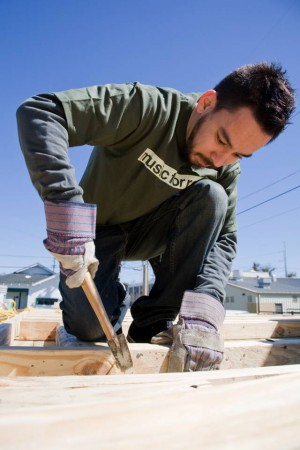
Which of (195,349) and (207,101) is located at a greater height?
(207,101)

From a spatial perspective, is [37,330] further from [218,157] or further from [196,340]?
[218,157]

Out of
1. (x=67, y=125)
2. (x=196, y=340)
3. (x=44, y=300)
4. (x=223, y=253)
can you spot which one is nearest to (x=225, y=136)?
(x=223, y=253)

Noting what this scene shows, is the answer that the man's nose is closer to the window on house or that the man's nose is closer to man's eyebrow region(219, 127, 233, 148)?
man's eyebrow region(219, 127, 233, 148)

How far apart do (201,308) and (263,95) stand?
1.05 m

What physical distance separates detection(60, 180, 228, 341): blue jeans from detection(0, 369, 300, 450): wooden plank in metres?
1.27

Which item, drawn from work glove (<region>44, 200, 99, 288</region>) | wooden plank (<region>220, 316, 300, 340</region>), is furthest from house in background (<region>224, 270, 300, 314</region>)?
work glove (<region>44, 200, 99, 288</region>)

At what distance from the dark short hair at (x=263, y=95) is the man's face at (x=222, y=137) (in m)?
0.03

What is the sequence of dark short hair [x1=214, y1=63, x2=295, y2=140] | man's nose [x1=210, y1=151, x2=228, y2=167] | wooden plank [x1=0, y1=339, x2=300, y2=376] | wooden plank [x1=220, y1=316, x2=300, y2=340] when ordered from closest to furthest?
wooden plank [x1=0, y1=339, x2=300, y2=376]
dark short hair [x1=214, y1=63, x2=295, y2=140]
man's nose [x1=210, y1=151, x2=228, y2=167]
wooden plank [x1=220, y1=316, x2=300, y2=340]

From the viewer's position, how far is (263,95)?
1735 mm

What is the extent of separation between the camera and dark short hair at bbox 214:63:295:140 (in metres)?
1.73

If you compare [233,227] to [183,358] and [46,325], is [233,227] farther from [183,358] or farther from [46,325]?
[46,325]

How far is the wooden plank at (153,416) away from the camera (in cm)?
45

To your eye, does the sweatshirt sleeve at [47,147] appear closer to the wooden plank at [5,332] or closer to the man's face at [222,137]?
the man's face at [222,137]

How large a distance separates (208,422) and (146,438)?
97mm
